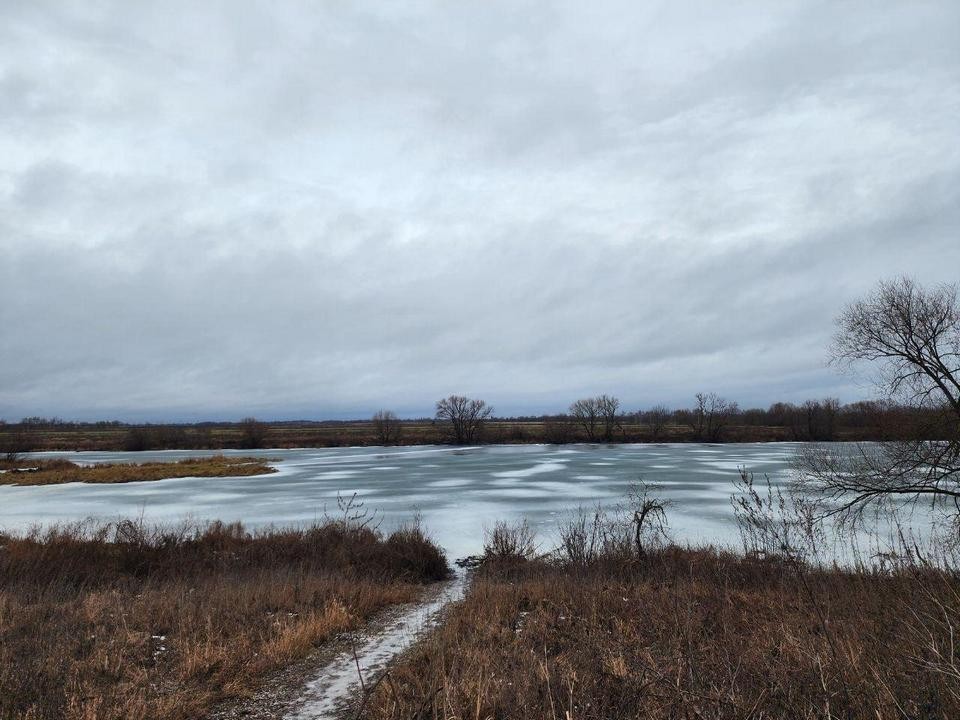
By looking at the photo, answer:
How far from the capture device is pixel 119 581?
1201 cm

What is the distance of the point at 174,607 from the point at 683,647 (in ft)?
24.5

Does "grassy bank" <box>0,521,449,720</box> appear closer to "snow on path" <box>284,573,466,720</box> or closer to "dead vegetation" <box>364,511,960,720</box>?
"snow on path" <box>284,573,466,720</box>

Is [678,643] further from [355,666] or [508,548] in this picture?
[508,548]

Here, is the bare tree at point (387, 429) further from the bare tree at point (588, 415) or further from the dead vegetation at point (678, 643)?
the dead vegetation at point (678, 643)

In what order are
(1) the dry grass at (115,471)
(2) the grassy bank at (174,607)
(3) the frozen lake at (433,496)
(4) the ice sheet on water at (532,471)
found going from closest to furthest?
(2) the grassy bank at (174,607)
(3) the frozen lake at (433,496)
(1) the dry grass at (115,471)
(4) the ice sheet on water at (532,471)

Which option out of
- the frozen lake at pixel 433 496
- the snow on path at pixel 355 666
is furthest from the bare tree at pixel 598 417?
the snow on path at pixel 355 666

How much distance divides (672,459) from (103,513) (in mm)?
39523

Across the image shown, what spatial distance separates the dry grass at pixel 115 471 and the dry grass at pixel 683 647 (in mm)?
32463

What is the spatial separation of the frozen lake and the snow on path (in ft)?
21.1

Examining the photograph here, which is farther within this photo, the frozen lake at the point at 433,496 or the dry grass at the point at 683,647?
the frozen lake at the point at 433,496

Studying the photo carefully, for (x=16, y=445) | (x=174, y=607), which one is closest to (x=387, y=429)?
(x=16, y=445)

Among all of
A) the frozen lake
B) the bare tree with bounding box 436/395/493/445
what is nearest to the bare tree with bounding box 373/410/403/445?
the bare tree with bounding box 436/395/493/445

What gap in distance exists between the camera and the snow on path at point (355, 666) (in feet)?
18.5

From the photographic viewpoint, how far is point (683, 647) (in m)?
6.27
